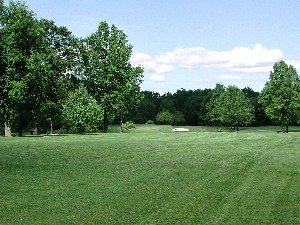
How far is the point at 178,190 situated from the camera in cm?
1388

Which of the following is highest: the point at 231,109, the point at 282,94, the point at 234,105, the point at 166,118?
the point at 282,94

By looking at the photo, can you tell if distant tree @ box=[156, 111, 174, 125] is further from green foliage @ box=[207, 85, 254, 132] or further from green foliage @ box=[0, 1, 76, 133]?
green foliage @ box=[0, 1, 76, 133]

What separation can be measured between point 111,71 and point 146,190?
52.7m

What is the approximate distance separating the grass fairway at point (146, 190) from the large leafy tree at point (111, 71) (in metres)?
43.0

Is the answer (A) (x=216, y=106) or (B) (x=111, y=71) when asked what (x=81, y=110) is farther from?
(A) (x=216, y=106)

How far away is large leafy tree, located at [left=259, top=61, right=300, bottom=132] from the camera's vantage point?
7744 centimetres

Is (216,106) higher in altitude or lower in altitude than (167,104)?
lower

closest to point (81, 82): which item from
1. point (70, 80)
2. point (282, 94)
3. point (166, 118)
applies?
point (70, 80)

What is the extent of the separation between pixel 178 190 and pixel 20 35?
44911 millimetres

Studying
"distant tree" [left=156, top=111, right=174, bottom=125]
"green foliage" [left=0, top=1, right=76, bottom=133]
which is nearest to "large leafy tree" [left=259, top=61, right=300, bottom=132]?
"green foliage" [left=0, top=1, right=76, bottom=133]

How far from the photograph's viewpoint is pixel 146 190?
13.8 metres

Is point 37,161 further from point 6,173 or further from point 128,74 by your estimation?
point 128,74

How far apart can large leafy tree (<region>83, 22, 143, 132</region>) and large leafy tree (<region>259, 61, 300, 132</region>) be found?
26.9m

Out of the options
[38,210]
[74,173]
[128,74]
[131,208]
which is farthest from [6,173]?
[128,74]
